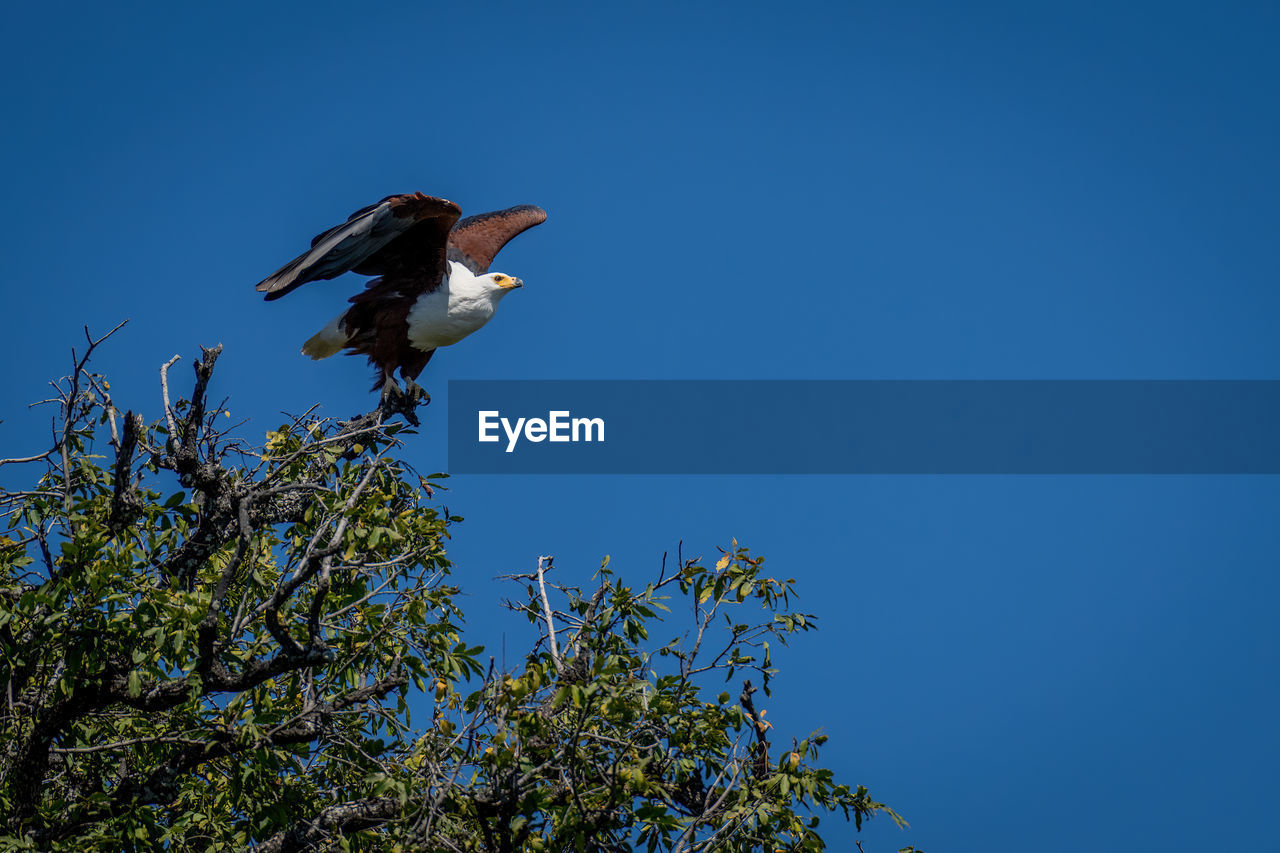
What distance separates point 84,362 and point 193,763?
165 cm

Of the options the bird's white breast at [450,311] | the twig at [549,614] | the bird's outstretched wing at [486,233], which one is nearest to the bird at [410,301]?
the bird's white breast at [450,311]

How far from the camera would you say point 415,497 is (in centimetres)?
507

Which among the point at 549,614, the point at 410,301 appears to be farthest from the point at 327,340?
the point at 549,614

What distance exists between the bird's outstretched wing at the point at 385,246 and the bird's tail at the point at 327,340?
42 centimetres

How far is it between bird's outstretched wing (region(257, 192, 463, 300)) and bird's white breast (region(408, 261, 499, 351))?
11 centimetres

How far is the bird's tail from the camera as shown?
7.45 m

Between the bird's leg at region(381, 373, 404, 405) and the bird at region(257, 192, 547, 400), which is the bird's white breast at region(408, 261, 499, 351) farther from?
the bird's leg at region(381, 373, 404, 405)

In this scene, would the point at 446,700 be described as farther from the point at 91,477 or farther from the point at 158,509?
the point at 91,477

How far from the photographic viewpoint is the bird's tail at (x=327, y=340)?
7445mm

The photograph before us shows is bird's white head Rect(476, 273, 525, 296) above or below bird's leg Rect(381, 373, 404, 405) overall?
above

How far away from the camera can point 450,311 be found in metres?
7.34

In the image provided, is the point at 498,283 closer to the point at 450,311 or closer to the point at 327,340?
the point at 450,311

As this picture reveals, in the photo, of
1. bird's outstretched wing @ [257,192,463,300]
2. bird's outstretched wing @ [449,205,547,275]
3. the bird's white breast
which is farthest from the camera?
bird's outstretched wing @ [449,205,547,275]

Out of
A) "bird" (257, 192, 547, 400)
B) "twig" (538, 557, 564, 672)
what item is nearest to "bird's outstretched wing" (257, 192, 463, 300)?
"bird" (257, 192, 547, 400)
